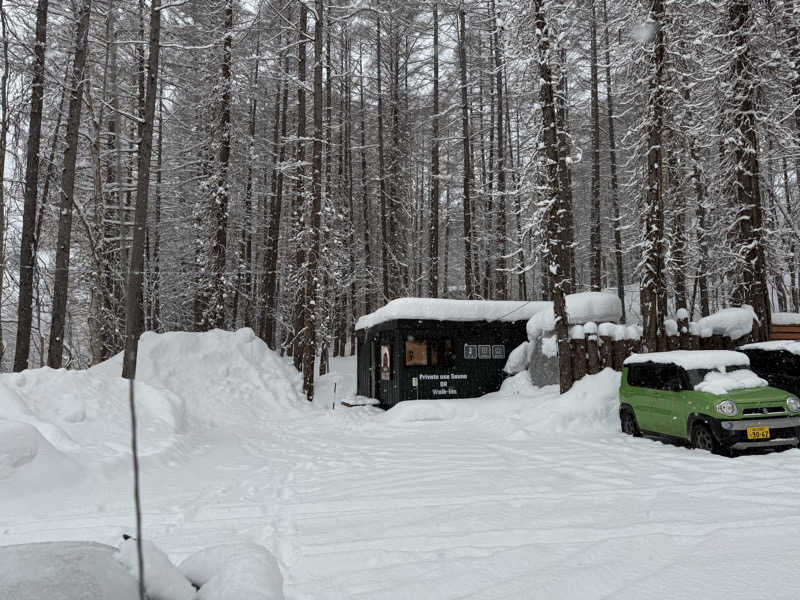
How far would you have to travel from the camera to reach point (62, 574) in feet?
6.21

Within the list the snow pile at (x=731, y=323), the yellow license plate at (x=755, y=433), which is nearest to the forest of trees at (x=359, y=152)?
the snow pile at (x=731, y=323)

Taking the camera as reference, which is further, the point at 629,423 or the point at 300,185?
the point at 300,185

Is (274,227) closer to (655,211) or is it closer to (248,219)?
(248,219)

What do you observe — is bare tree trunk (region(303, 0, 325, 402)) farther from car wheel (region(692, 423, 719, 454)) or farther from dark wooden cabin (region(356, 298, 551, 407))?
car wheel (region(692, 423, 719, 454))

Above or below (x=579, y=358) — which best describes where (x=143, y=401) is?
below

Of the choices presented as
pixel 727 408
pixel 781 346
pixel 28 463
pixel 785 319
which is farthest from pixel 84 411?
pixel 785 319

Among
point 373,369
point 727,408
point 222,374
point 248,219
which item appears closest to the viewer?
point 727,408

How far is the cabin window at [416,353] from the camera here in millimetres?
A: 18047

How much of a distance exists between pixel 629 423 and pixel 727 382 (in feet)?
7.95

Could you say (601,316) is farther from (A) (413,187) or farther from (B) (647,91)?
(A) (413,187)

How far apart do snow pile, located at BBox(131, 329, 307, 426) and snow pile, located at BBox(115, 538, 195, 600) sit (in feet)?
45.5

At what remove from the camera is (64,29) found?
1608 cm

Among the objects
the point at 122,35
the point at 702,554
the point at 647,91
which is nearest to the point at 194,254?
the point at 122,35

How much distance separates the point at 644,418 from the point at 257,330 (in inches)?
1123
